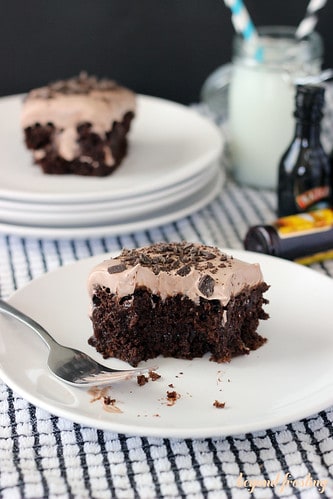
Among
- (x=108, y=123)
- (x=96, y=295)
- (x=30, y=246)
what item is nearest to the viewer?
(x=96, y=295)

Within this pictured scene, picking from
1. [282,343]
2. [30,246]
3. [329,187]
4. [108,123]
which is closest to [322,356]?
[282,343]

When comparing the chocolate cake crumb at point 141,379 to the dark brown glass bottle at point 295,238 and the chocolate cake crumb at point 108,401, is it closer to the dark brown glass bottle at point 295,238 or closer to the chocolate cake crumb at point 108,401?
the chocolate cake crumb at point 108,401

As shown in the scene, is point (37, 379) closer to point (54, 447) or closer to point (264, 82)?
point (54, 447)

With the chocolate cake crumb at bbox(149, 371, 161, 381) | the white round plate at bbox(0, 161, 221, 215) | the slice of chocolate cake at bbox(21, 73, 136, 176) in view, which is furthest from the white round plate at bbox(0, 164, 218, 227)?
the chocolate cake crumb at bbox(149, 371, 161, 381)

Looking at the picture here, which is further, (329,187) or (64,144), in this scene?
(64,144)

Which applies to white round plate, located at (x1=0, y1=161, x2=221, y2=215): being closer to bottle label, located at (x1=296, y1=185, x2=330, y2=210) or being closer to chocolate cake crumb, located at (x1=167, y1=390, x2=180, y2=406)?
bottle label, located at (x1=296, y1=185, x2=330, y2=210)

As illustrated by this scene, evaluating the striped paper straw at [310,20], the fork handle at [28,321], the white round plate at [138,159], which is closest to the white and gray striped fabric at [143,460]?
the fork handle at [28,321]

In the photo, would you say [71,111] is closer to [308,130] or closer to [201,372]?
[308,130]

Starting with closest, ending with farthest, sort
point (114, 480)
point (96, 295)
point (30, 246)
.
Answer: point (114, 480), point (96, 295), point (30, 246)

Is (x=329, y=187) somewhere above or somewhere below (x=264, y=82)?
below
